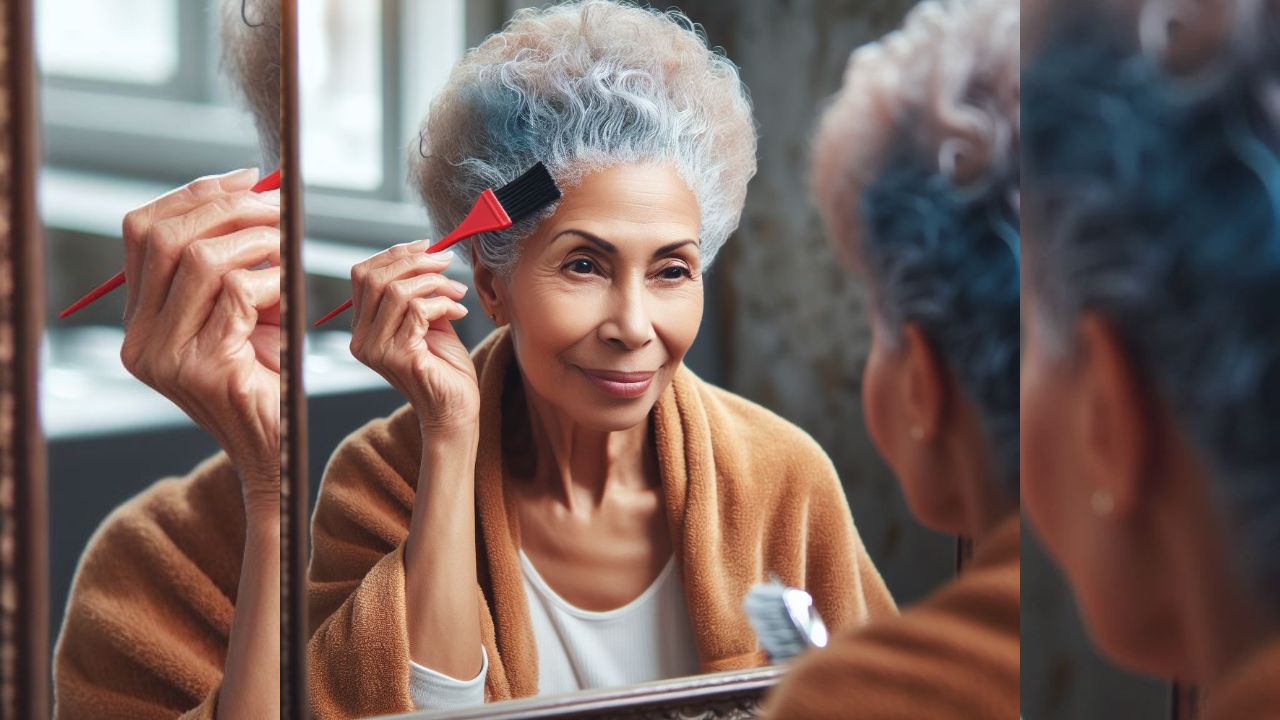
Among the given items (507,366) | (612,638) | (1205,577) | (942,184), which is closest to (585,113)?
(507,366)

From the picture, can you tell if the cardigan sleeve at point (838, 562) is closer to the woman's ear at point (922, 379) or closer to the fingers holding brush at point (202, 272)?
the woman's ear at point (922, 379)

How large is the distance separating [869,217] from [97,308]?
622 mm

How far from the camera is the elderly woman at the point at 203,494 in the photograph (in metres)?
0.81

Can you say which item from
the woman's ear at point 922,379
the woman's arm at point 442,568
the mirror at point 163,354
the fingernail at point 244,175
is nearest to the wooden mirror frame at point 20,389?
the mirror at point 163,354

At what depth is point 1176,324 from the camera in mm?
747

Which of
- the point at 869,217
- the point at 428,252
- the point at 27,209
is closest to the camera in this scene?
the point at 27,209

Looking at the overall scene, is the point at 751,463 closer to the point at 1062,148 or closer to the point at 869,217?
the point at 869,217

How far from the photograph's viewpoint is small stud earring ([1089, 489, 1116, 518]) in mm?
789

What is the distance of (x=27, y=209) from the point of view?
2.46ft

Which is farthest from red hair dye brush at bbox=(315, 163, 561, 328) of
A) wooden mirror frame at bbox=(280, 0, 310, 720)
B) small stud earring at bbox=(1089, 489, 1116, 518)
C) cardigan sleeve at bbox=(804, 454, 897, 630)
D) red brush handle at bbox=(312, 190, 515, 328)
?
small stud earring at bbox=(1089, 489, 1116, 518)

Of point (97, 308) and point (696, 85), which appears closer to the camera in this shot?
point (97, 308)

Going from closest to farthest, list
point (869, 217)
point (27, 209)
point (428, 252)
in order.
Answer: point (27, 209) < point (428, 252) < point (869, 217)

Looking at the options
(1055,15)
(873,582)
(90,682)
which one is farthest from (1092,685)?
(90,682)

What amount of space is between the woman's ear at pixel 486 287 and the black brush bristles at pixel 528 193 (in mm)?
44
